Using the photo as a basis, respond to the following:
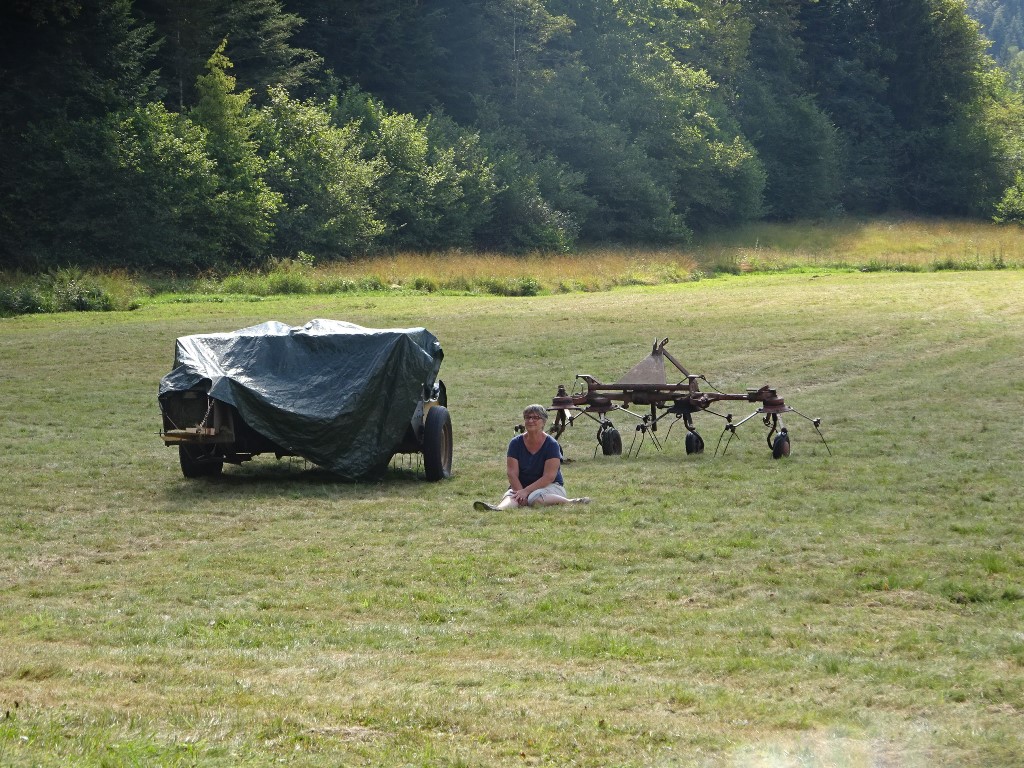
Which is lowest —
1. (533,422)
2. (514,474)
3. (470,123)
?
(514,474)

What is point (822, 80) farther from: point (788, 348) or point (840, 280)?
point (788, 348)

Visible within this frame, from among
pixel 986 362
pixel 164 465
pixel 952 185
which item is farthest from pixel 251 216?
pixel 952 185

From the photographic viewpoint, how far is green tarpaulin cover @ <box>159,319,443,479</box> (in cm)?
1443

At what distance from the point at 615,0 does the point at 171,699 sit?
263 ft

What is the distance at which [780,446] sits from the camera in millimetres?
16031

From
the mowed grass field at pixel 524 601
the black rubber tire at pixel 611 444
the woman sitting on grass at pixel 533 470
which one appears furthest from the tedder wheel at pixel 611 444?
the woman sitting on grass at pixel 533 470

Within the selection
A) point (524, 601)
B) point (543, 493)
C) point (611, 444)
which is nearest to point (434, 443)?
point (543, 493)

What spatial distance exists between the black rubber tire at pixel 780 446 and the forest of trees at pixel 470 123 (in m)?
35.0

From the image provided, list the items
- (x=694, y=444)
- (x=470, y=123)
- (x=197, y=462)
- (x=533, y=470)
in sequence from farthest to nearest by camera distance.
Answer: (x=470, y=123) → (x=694, y=444) → (x=197, y=462) → (x=533, y=470)

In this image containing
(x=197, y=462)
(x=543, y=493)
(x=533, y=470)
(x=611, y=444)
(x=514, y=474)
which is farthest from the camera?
(x=611, y=444)

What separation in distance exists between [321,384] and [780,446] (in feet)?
17.4

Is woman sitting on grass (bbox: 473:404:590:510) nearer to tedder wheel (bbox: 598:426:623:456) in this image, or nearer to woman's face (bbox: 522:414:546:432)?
woman's face (bbox: 522:414:546:432)

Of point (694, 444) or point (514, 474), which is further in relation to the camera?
point (694, 444)

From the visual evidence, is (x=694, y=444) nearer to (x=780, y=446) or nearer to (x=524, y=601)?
(x=780, y=446)
